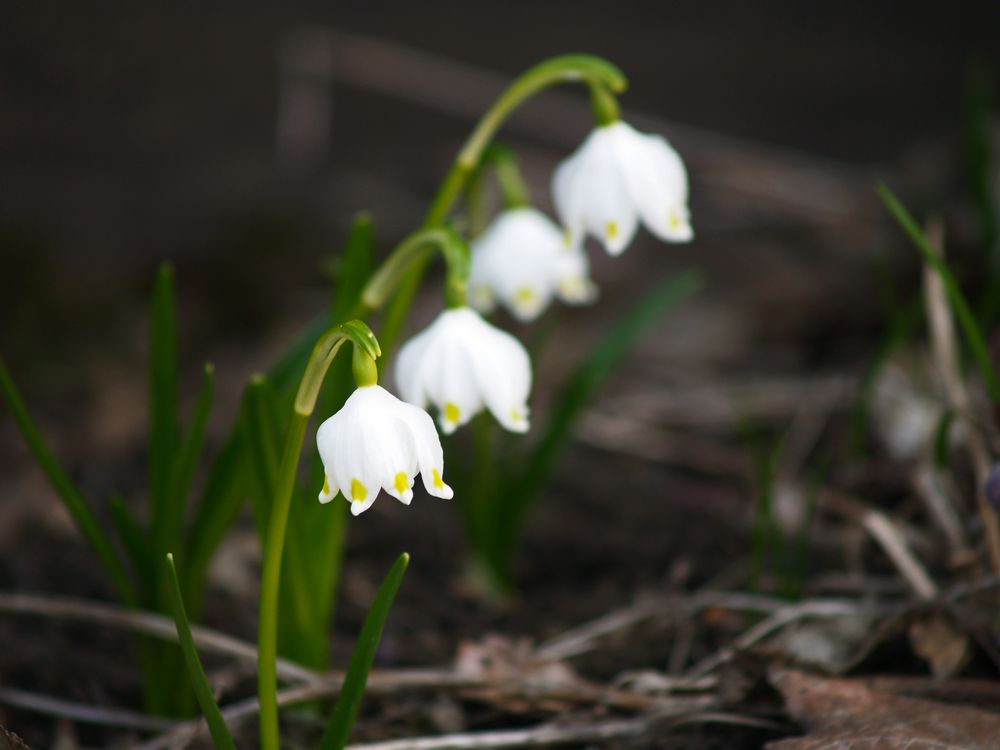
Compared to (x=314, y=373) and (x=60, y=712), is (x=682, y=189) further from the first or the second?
(x=60, y=712)

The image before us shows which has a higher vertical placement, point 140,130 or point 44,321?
point 140,130

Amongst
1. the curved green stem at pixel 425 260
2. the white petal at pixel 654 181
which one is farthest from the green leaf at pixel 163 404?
the white petal at pixel 654 181

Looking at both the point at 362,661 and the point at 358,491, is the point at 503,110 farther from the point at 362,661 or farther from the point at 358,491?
the point at 362,661

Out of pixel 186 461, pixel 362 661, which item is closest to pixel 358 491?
pixel 362 661

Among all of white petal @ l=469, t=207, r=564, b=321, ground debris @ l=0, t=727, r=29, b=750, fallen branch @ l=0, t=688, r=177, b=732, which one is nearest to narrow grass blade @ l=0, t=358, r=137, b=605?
fallen branch @ l=0, t=688, r=177, b=732

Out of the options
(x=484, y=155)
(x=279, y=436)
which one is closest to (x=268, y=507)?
(x=279, y=436)

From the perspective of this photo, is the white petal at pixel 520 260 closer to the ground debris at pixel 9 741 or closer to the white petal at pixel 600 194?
the white petal at pixel 600 194
